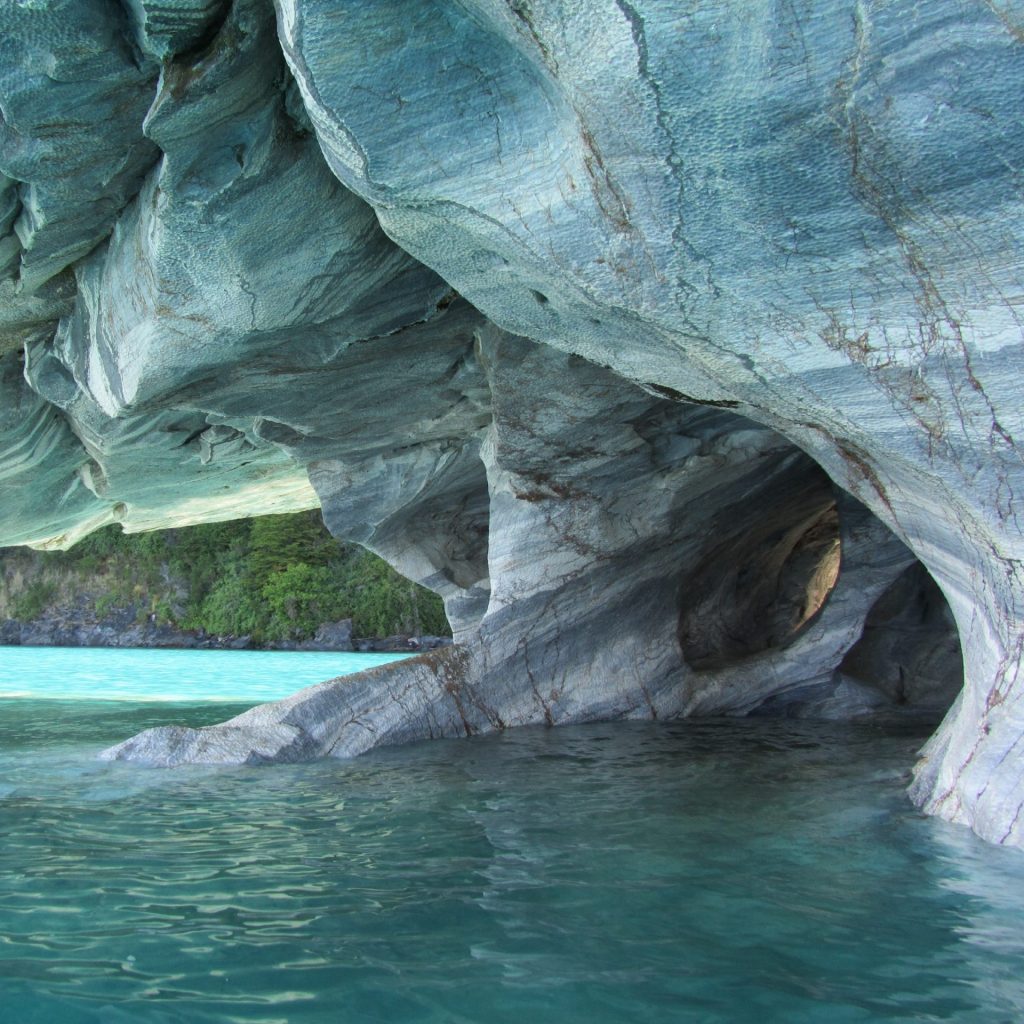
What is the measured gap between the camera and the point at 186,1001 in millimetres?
2889

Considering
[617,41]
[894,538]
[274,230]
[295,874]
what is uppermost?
[617,41]

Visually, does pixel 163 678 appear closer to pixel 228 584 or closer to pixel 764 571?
pixel 764 571

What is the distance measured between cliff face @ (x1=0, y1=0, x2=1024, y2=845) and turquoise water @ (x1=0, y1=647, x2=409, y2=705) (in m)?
5.97

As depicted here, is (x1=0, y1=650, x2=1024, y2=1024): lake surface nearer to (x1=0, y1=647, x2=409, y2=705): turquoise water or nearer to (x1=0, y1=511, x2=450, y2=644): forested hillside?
(x1=0, y1=647, x2=409, y2=705): turquoise water

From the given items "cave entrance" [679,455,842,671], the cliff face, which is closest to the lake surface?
the cliff face

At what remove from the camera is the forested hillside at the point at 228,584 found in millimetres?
38188

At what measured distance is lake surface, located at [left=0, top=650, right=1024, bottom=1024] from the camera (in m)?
Answer: 2.93

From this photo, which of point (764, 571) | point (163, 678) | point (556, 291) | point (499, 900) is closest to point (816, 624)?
point (764, 571)

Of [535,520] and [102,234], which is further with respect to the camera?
[535,520]

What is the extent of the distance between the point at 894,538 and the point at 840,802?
4731mm

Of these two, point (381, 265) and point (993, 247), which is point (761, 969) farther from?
point (381, 265)

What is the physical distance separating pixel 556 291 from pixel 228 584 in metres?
37.9

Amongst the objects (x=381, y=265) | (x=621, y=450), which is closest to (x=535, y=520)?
(x=621, y=450)

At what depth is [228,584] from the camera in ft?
133
